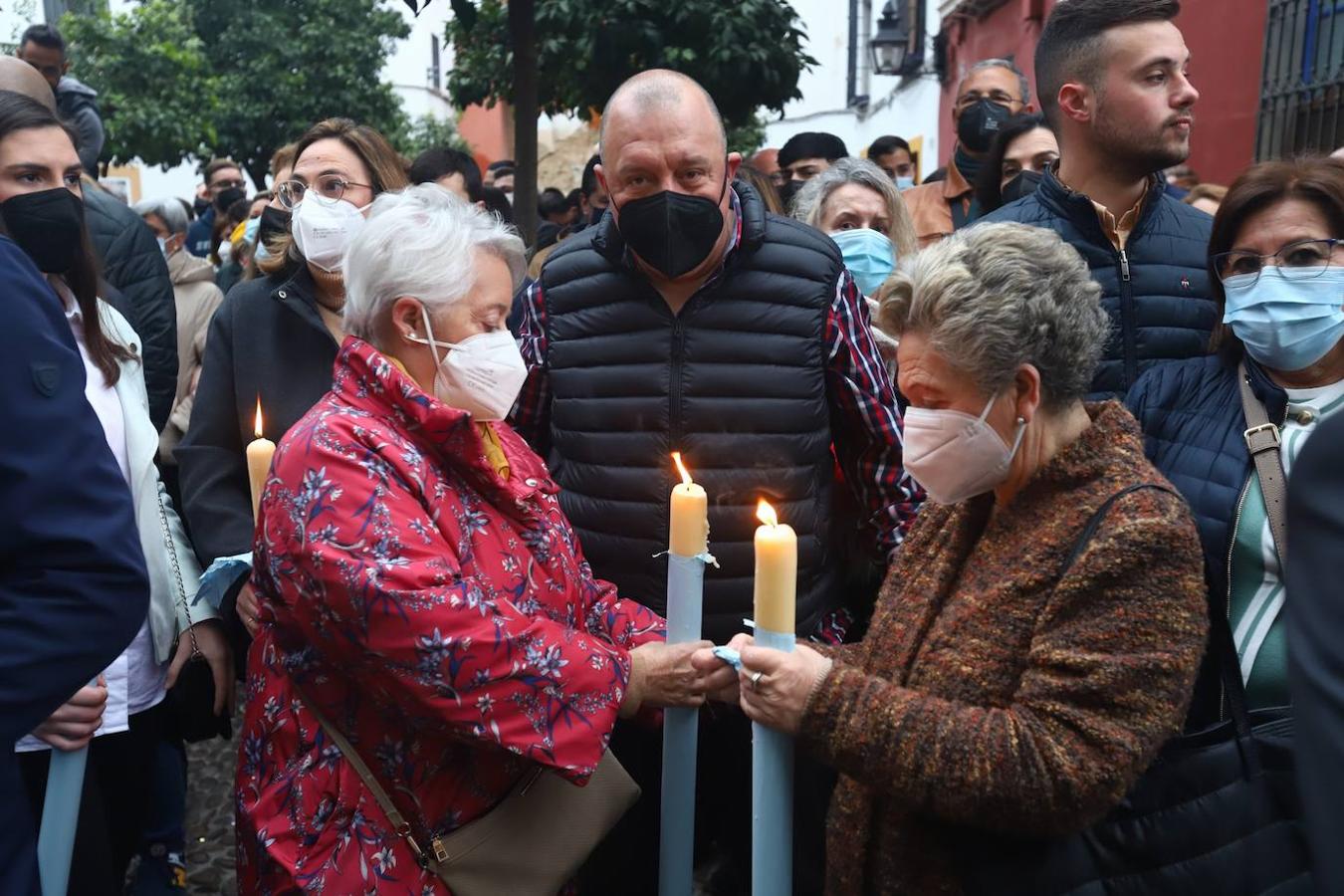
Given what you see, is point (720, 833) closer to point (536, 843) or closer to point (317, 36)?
point (536, 843)

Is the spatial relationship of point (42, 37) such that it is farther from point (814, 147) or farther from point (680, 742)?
point (680, 742)

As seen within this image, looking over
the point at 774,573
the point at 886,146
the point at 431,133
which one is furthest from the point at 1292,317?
the point at 431,133

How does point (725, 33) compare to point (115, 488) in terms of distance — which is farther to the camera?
point (725, 33)

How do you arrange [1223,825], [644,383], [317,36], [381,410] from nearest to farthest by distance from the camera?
[1223,825] < [381,410] < [644,383] < [317,36]

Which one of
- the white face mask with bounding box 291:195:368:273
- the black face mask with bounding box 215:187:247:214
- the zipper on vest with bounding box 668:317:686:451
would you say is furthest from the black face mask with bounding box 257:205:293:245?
the black face mask with bounding box 215:187:247:214

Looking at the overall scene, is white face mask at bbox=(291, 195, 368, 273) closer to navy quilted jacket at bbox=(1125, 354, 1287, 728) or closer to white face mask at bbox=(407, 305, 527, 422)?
white face mask at bbox=(407, 305, 527, 422)

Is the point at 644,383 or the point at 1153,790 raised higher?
the point at 644,383

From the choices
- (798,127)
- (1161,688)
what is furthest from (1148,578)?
(798,127)

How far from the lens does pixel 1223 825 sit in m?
1.79

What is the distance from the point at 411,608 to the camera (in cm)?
183

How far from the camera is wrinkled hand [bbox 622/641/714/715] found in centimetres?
207

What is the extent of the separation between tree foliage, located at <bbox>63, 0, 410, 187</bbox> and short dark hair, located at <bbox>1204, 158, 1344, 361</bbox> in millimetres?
23053

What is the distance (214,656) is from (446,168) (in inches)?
113

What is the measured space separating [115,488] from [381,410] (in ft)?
1.72
